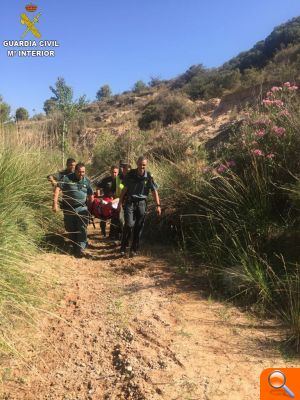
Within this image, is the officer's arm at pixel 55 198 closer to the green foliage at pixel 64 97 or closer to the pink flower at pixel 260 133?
→ the pink flower at pixel 260 133

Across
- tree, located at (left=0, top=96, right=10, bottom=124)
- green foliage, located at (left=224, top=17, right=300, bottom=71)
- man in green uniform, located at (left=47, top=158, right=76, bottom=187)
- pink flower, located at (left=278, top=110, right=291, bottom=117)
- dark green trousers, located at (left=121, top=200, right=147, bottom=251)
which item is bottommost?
dark green trousers, located at (left=121, top=200, right=147, bottom=251)

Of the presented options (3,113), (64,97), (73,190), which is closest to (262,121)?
(73,190)

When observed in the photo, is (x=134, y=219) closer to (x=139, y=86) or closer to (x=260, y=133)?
(x=260, y=133)

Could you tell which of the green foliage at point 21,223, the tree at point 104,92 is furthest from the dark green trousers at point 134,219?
the tree at point 104,92

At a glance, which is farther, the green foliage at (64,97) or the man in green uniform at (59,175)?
the green foliage at (64,97)

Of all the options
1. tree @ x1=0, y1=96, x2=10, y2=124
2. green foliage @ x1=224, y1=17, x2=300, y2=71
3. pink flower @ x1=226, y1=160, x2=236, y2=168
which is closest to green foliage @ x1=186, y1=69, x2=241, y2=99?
green foliage @ x1=224, y1=17, x2=300, y2=71

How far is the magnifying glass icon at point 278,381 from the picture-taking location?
3276 millimetres

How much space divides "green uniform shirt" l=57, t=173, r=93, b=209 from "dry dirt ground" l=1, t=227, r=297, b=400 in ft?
4.78

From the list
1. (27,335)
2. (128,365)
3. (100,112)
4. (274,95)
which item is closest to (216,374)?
(128,365)

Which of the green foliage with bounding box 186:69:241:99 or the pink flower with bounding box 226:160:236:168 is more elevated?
the green foliage with bounding box 186:69:241:99

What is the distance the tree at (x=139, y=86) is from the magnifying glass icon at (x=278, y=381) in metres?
43.9

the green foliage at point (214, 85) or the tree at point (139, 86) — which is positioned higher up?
the tree at point (139, 86)

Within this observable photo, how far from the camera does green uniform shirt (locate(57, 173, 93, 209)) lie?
6.70 m

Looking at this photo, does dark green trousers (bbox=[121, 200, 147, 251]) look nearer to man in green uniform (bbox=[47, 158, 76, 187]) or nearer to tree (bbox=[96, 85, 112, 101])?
man in green uniform (bbox=[47, 158, 76, 187])
